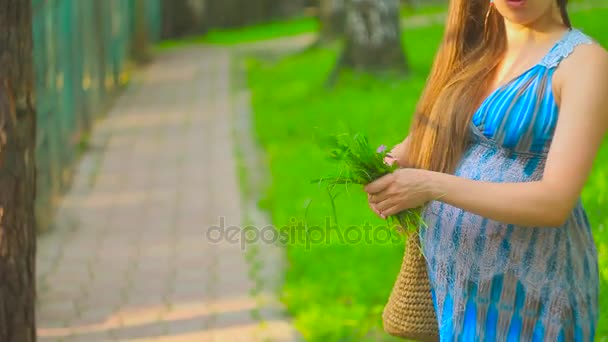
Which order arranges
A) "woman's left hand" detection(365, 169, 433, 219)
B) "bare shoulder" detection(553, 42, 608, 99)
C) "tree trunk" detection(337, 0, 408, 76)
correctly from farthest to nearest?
"tree trunk" detection(337, 0, 408, 76), "woman's left hand" detection(365, 169, 433, 219), "bare shoulder" detection(553, 42, 608, 99)

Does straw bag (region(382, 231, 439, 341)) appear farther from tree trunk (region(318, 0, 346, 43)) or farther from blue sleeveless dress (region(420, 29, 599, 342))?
tree trunk (region(318, 0, 346, 43))

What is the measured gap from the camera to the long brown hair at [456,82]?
2.87 meters

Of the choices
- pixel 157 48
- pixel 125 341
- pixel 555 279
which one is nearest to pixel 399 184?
pixel 555 279

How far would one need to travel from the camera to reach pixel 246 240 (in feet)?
25.4

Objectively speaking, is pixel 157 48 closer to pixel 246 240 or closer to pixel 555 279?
pixel 246 240

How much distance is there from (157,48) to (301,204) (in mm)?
13692

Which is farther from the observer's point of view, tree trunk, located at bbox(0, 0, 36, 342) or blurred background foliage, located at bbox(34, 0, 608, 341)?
blurred background foliage, located at bbox(34, 0, 608, 341)

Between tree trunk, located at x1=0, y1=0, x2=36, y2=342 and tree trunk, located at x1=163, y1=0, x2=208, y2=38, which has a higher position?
tree trunk, located at x1=0, y1=0, x2=36, y2=342

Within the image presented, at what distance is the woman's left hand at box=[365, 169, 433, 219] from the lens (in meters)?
2.64

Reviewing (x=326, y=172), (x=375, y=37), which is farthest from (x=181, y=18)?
(x=326, y=172)

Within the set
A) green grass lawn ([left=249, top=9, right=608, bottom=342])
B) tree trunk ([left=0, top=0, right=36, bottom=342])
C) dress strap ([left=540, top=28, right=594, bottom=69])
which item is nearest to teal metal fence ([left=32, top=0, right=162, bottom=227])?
green grass lawn ([left=249, top=9, right=608, bottom=342])

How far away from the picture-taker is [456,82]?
9.61ft

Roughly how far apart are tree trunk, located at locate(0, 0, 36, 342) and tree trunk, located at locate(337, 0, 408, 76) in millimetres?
9153

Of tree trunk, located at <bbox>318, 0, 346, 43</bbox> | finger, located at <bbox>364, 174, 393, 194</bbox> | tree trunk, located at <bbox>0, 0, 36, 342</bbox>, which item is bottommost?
tree trunk, located at <bbox>318, 0, 346, 43</bbox>
